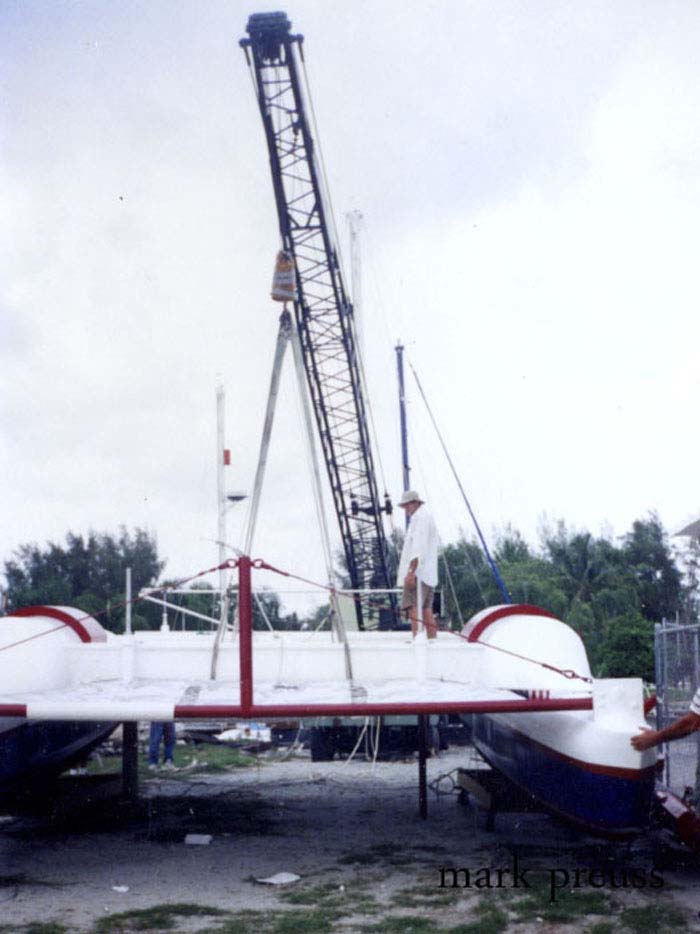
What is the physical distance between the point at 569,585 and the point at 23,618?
36798 mm

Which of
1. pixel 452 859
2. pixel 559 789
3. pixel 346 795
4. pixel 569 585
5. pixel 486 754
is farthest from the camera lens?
pixel 569 585

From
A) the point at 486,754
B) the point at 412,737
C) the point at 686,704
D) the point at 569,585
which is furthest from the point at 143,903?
the point at 569,585

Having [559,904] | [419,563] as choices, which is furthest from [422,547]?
[559,904]

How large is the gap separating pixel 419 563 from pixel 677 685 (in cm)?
330

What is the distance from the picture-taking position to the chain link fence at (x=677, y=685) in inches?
366

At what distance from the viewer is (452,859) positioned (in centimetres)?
810

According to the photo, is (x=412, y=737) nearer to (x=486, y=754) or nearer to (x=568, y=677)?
(x=486, y=754)

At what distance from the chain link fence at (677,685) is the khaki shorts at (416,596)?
7.39ft

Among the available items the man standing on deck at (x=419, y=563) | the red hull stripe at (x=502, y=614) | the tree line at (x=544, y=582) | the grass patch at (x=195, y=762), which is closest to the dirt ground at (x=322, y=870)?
the red hull stripe at (x=502, y=614)

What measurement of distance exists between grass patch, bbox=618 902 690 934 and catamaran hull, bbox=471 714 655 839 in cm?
70

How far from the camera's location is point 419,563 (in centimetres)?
1012

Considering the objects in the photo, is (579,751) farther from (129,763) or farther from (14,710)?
(129,763)

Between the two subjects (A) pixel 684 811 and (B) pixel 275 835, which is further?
(B) pixel 275 835

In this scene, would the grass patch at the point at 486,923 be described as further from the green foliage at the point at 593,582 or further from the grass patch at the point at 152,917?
the green foliage at the point at 593,582
